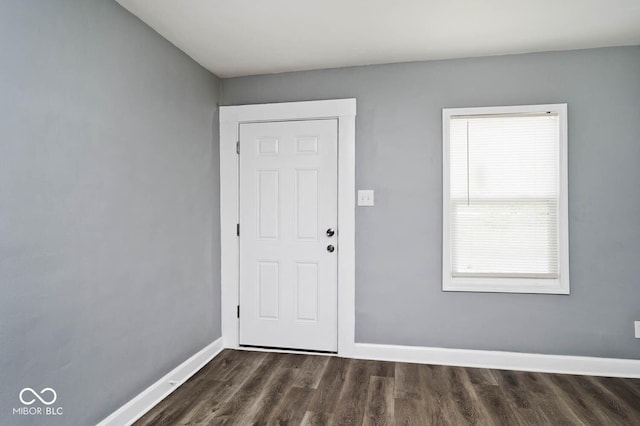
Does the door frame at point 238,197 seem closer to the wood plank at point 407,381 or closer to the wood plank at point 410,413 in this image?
the wood plank at point 407,381

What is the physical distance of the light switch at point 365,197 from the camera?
10.3ft

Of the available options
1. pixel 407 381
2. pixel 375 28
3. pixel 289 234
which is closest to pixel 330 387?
pixel 407 381

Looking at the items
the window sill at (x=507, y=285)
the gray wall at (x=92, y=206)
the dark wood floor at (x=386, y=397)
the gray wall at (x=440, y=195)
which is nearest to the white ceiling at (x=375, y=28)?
the gray wall at (x=440, y=195)

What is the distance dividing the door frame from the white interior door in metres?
0.06

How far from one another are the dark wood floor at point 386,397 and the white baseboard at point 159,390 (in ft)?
0.18

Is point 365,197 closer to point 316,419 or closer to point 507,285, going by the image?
point 507,285

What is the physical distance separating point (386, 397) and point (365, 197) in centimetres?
149

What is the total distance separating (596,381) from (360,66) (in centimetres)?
296

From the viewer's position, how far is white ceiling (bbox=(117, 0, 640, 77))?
2223 millimetres

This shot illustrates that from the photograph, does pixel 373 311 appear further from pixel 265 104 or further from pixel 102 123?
pixel 102 123

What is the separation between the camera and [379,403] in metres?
2.40

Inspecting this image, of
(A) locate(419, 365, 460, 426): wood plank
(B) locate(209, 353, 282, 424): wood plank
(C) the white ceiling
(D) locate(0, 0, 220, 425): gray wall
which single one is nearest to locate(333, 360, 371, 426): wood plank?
(A) locate(419, 365, 460, 426): wood plank

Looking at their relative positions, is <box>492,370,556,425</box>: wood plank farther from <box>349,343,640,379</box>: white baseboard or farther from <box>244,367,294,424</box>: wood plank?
<box>244,367,294,424</box>: wood plank

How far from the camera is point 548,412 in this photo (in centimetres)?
229
